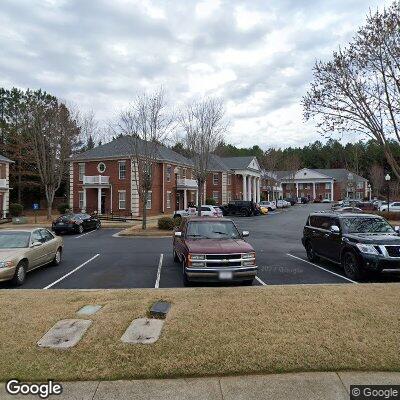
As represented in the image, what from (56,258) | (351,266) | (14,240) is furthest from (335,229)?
(14,240)

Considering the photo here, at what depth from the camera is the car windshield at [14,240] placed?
35.2 ft

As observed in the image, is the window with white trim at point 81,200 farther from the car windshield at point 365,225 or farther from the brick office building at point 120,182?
the car windshield at point 365,225

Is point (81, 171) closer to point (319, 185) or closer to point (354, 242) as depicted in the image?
point (354, 242)

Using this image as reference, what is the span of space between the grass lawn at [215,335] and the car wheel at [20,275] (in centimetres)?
221

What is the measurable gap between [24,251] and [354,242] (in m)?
8.76

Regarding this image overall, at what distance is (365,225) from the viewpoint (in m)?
11.4

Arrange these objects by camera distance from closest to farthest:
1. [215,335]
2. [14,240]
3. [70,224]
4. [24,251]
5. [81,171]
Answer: [215,335] < [24,251] < [14,240] < [70,224] < [81,171]

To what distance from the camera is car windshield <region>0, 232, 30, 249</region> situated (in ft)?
35.2

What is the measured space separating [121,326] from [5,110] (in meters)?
59.2

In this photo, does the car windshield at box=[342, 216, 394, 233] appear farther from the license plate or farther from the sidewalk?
the sidewalk

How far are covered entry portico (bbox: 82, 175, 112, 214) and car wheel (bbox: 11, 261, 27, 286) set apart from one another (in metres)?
31.2

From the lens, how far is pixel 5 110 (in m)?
56.4

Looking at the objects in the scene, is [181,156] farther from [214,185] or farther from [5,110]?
[5,110]

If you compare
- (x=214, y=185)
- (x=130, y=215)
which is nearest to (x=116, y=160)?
(x=130, y=215)
